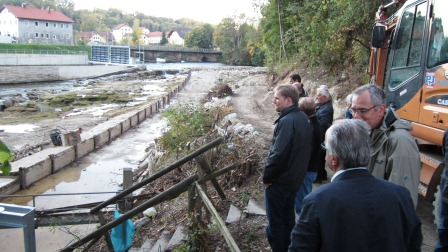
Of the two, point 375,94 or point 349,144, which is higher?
point 375,94

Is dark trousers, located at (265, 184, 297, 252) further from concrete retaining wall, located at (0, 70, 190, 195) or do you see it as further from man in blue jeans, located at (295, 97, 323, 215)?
concrete retaining wall, located at (0, 70, 190, 195)

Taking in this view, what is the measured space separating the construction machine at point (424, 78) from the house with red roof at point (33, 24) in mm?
87808

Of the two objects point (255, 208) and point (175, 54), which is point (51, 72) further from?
point (255, 208)

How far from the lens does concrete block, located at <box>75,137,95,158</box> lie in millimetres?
14734

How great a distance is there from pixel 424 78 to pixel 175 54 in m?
98.1

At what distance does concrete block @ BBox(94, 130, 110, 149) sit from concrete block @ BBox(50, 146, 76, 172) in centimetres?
183

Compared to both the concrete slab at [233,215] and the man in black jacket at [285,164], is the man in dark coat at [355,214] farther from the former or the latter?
the concrete slab at [233,215]

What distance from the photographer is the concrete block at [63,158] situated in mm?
13164

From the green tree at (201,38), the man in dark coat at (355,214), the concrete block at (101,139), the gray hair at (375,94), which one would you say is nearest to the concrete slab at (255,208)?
the gray hair at (375,94)

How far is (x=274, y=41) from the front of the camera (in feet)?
99.7

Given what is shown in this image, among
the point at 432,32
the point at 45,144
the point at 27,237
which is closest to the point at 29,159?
the point at 45,144

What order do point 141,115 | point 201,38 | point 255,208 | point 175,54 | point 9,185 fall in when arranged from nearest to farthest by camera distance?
point 255,208
point 9,185
point 141,115
point 175,54
point 201,38

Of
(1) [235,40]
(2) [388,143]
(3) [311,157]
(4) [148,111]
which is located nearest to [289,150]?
(2) [388,143]

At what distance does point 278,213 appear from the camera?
12.6 ft
